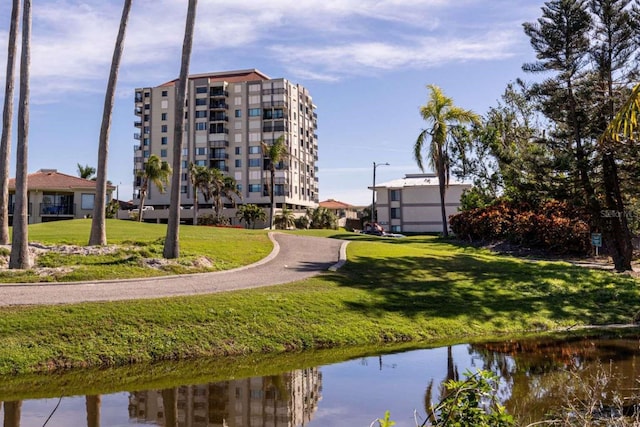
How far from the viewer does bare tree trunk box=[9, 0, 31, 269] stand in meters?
18.7

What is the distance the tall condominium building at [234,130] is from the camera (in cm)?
9294

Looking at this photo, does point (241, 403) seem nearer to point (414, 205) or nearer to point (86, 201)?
point (86, 201)

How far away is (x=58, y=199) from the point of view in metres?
58.3

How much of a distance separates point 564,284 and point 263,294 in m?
12.1

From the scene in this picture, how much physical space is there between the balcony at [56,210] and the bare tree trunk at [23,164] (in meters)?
40.5

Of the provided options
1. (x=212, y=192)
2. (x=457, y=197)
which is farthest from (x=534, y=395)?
(x=212, y=192)

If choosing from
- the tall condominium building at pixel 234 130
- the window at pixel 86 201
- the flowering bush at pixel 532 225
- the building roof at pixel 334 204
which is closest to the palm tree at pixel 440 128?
the flowering bush at pixel 532 225

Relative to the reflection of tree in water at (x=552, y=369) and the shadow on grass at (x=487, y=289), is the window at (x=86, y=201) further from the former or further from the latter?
the reflection of tree in water at (x=552, y=369)

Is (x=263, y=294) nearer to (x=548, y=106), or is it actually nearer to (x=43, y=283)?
(x=43, y=283)

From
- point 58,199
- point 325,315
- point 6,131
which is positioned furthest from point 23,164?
point 58,199

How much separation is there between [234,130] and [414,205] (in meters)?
37.8

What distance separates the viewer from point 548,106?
2731 centimetres

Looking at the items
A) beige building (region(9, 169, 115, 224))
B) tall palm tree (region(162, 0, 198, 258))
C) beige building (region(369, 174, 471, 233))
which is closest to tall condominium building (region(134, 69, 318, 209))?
beige building (region(369, 174, 471, 233))

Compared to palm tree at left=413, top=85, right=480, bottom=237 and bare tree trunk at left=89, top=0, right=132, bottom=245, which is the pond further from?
palm tree at left=413, top=85, right=480, bottom=237
